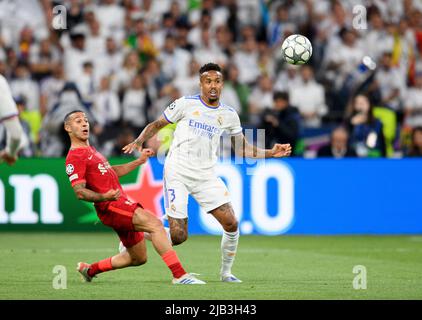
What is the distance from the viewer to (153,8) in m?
24.2

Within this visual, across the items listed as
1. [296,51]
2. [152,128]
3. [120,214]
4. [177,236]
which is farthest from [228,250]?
[296,51]

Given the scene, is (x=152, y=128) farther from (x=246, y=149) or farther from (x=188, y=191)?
(x=246, y=149)

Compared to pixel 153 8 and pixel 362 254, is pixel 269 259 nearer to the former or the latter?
pixel 362 254

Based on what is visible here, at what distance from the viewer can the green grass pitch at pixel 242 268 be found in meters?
10.9

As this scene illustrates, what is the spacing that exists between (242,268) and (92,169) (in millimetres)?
3199

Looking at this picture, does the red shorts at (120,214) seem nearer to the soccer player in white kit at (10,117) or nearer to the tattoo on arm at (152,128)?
the tattoo on arm at (152,128)

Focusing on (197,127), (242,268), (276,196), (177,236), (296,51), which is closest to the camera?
(177,236)

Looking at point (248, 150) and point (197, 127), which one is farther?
point (248, 150)

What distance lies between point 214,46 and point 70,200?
17.9 ft

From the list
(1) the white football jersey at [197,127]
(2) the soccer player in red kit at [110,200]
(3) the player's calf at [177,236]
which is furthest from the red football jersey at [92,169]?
(1) the white football jersey at [197,127]

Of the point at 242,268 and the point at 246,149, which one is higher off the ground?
the point at 246,149

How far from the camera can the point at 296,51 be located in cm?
1443
